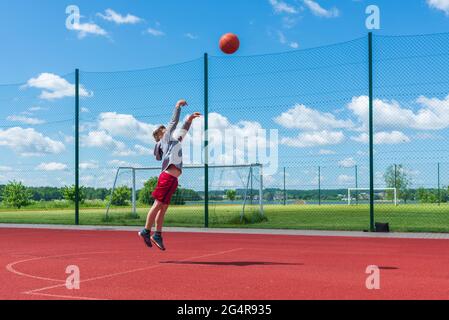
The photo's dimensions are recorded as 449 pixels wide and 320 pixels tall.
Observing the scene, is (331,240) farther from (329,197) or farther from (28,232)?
(329,197)

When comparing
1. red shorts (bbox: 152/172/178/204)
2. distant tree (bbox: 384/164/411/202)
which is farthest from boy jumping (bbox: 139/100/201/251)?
distant tree (bbox: 384/164/411/202)

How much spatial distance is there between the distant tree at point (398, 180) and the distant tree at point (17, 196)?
1938 centimetres

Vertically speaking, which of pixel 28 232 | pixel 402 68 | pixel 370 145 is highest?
pixel 402 68

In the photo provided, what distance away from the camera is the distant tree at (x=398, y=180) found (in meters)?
20.2

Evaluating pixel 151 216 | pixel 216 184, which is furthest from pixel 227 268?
pixel 216 184

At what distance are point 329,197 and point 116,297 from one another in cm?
2193

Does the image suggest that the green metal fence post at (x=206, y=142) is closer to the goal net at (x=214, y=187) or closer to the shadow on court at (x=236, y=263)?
the goal net at (x=214, y=187)

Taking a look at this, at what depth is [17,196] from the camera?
34.3 meters

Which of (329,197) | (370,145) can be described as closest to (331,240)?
(370,145)

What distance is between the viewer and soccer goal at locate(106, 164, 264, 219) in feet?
52.0

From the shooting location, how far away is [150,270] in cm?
641

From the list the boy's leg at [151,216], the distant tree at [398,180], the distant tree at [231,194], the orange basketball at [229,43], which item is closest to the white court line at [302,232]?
the orange basketball at [229,43]

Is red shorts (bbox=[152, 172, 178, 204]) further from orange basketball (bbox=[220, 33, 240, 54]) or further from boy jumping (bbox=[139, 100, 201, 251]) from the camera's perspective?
orange basketball (bbox=[220, 33, 240, 54])

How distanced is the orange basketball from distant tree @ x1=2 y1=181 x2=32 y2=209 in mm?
23393
